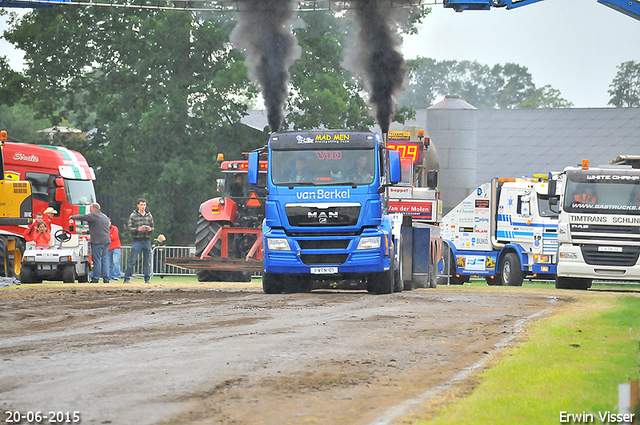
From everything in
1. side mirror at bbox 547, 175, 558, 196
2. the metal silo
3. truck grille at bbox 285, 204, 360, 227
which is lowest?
truck grille at bbox 285, 204, 360, 227

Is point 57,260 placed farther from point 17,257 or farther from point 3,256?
point 17,257

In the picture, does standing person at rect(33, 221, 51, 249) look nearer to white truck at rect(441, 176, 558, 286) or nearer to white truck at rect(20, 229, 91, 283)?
white truck at rect(20, 229, 91, 283)

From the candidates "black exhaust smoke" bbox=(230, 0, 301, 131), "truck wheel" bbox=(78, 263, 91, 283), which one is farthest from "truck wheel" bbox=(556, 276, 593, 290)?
"truck wheel" bbox=(78, 263, 91, 283)

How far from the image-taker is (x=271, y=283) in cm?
1889

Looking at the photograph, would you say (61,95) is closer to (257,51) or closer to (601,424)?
(257,51)

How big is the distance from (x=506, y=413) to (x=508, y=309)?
9.59m

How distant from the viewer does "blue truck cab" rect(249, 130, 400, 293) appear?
17.9 m

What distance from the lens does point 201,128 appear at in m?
41.2

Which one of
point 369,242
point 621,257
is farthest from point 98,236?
point 621,257

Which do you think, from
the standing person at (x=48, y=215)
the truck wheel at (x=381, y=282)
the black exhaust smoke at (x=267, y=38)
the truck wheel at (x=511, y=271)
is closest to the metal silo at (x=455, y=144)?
the truck wheel at (x=511, y=271)

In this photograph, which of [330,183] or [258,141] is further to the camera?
[258,141]

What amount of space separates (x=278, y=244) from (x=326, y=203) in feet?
3.72

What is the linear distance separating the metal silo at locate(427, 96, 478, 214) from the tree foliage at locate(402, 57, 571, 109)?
78.9m

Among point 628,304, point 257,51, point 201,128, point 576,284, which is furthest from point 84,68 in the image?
point 628,304
